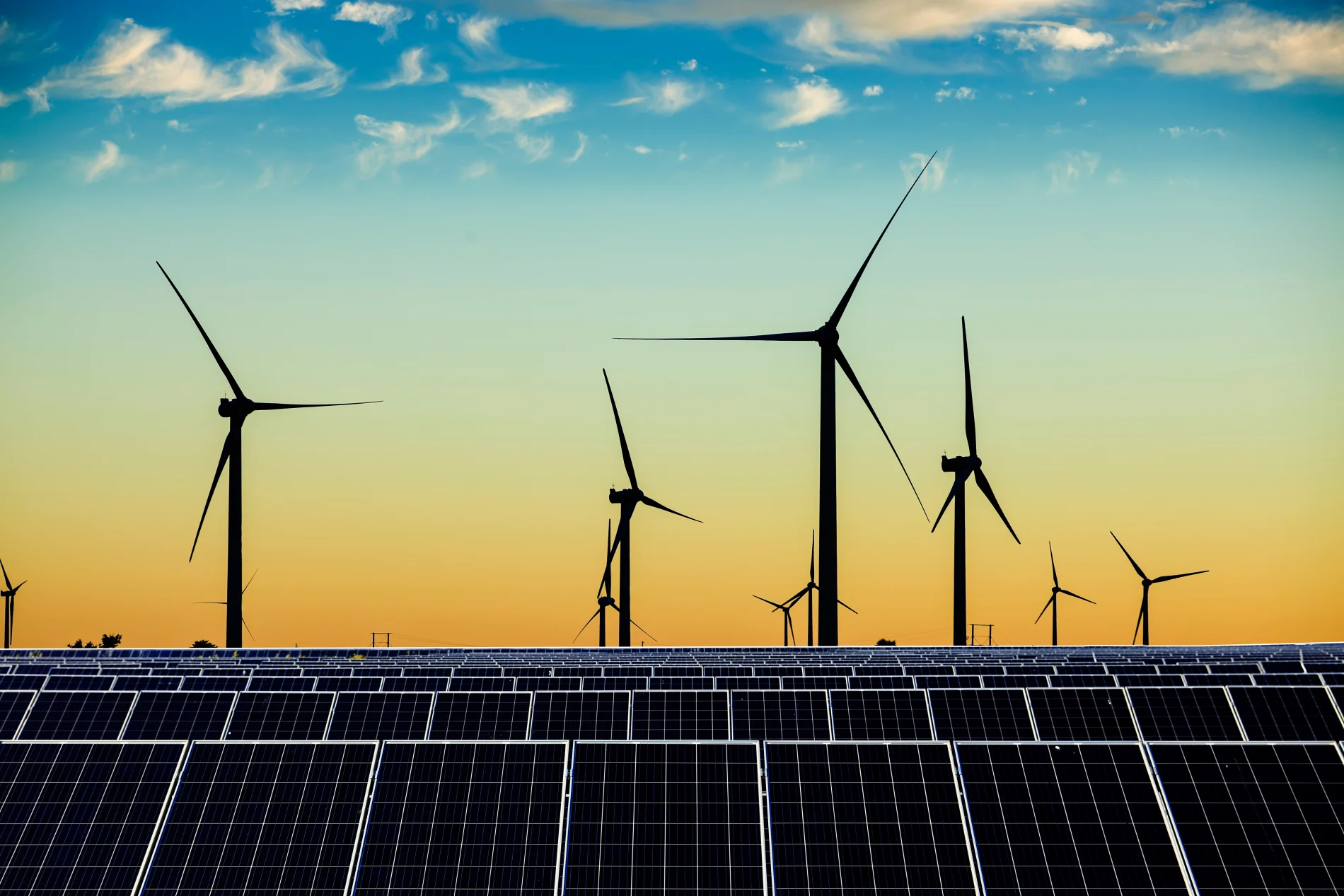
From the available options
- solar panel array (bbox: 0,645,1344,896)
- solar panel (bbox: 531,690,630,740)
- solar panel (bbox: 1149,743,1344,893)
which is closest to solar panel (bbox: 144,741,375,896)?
solar panel array (bbox: 0,645,1344,896)

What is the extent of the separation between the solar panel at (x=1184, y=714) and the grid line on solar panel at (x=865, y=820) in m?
9.79

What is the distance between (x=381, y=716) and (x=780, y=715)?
531 inches

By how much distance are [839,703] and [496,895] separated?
17525 millimetres

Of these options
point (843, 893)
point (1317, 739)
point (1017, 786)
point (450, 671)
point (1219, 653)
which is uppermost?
point (1219, 653)

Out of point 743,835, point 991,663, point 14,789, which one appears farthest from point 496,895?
point 991,663

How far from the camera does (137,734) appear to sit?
170 feet

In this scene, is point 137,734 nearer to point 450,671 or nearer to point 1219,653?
point 450,671

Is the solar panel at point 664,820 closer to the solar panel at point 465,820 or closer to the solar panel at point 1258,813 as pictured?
the solar panel at point 465,820

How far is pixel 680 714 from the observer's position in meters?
56.1

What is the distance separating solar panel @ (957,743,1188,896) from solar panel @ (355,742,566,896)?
36.5 feet

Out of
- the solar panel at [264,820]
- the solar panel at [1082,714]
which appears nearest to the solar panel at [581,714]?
the solar panel at [264,820]

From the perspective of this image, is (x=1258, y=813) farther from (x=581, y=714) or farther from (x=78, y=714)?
(x=78, y=714)

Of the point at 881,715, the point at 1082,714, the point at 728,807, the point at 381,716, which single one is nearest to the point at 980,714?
the point at 881,715

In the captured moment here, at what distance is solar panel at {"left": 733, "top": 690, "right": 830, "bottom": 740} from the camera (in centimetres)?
5306
